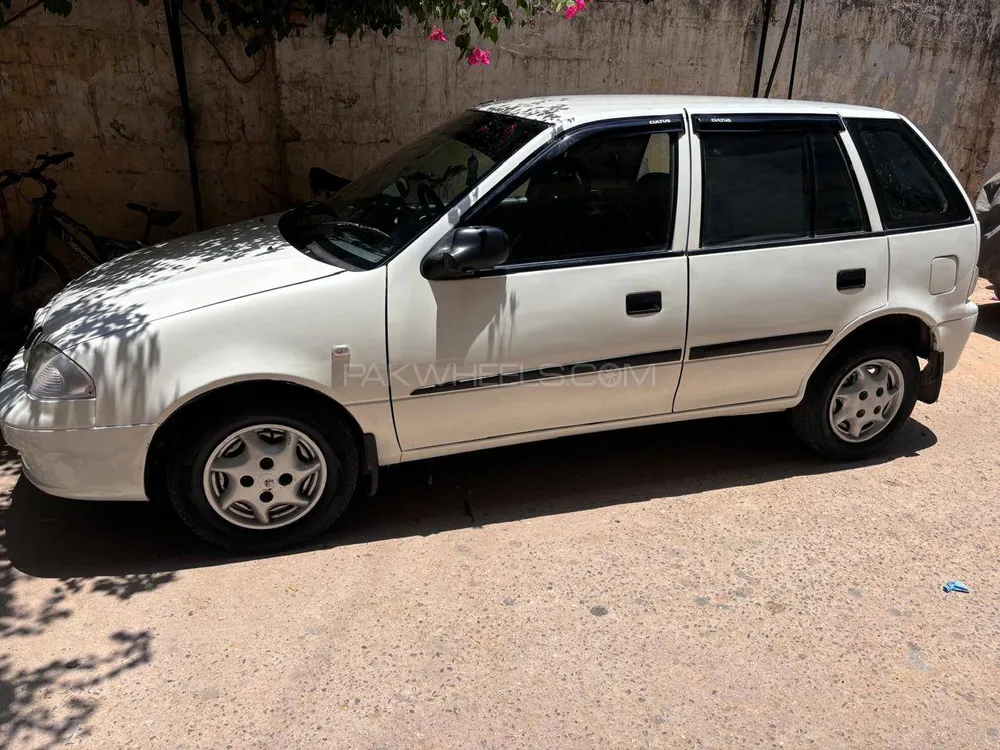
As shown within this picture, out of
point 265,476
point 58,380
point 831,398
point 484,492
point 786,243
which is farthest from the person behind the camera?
point 831,398

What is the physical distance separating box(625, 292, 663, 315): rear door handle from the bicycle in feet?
11.6

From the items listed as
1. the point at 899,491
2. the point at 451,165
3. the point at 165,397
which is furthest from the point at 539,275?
the point at 899,491

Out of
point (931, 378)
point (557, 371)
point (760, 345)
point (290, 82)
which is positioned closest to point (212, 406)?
point (557, 371)

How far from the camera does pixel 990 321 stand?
721cm

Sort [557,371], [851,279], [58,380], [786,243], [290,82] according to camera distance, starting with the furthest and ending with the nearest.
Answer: [290,82] → [851,279] → [786,243] → [557,371] → [58,380]

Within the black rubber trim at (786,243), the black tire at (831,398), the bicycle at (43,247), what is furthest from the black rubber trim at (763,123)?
the bicycle at (43,247)

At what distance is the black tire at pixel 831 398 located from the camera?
4.18m

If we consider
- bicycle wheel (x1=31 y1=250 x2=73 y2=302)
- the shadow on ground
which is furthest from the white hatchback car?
bicycle wheel (x1=31 y1=250 x2=73 y2=302)

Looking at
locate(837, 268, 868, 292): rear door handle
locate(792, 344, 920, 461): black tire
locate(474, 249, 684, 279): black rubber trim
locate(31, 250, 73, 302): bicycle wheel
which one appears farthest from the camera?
locate(31, 250, 73, 302): bicycle wheel

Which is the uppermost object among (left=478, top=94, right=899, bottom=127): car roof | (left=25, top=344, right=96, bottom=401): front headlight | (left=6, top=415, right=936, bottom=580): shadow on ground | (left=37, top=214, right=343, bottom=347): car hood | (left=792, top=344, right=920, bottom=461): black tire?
(left=478, top=94, right=899, bottom=127): car roof

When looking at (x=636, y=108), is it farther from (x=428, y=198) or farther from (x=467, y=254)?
(x=467, y=254)

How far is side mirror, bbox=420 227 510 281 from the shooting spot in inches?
127

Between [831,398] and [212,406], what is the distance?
3.01m

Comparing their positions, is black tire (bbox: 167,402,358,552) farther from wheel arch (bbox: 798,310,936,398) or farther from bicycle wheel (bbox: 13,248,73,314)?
bicycle wheel (bbox: 13,248,73,314)
